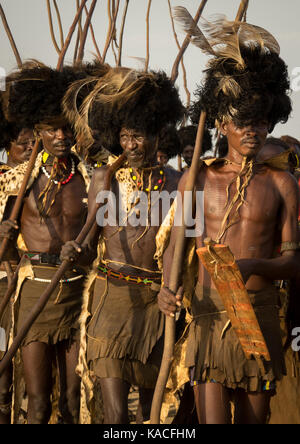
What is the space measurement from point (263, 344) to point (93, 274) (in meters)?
1.94

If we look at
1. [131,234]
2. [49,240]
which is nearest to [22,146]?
[49,240]

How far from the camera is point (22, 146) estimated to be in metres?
7.18

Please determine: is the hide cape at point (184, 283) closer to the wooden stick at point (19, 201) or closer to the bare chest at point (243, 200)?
the bare chest at point (243, 200)

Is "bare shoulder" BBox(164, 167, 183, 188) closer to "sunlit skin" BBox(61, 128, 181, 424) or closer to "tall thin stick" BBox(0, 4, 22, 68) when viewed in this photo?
"sunlit skin" BBox(61, 128, 181, 424)

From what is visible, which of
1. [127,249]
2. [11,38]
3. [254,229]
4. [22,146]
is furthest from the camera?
[11,38]

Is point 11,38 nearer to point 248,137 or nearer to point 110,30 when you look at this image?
point 110,30

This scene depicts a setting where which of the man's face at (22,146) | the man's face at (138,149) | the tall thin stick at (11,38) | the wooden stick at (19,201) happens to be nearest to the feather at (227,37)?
the man's face at (138,149)

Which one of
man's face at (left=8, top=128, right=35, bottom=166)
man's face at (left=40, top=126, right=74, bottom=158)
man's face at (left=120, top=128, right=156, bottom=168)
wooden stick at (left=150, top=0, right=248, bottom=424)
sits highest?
man's face at (left=8, top=128, right=35, bottom=166)

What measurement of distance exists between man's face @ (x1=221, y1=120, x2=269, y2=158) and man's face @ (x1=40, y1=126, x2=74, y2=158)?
1924mm

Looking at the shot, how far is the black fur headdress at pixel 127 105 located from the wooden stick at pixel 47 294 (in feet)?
0.94

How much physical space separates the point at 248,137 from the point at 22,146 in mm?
3448

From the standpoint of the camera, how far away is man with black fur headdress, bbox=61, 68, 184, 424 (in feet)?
16.6

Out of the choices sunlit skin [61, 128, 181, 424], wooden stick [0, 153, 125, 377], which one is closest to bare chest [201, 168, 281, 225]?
sunlit skin [61, 128, 181, 424]

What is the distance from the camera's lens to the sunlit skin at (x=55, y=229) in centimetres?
561
